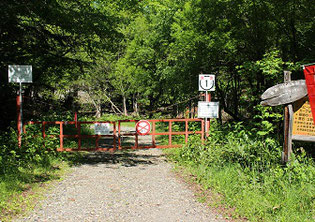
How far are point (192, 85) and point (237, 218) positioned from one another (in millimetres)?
9573

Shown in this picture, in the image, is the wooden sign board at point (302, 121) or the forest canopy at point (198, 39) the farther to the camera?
the forest canopy at point (198, 39)

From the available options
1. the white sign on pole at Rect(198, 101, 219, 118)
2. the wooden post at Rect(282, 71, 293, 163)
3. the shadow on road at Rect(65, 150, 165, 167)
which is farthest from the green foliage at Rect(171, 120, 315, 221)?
the shadow on road at Rect(65, 150, 165, 167)

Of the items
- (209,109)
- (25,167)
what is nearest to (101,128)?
(25,167)

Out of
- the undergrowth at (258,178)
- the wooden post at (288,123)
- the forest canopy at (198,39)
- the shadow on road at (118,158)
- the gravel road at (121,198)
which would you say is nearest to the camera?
the undergrowth at (258,178)

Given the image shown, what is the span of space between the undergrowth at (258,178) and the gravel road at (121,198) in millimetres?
610

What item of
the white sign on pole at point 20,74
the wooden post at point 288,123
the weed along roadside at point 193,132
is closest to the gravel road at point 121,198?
the weed along roadside at point 193,132

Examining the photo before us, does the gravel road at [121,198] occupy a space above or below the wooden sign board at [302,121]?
below

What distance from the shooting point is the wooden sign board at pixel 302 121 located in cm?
575

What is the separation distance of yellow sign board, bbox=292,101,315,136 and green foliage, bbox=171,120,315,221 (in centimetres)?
55

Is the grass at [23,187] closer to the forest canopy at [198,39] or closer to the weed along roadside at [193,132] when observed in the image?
the weed along roadside at [193,132]

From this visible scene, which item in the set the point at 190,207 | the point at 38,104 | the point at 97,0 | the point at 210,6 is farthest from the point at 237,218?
the point at 38,104

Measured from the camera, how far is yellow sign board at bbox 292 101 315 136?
227 inches

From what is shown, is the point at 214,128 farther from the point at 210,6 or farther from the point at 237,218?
the point at 237,218

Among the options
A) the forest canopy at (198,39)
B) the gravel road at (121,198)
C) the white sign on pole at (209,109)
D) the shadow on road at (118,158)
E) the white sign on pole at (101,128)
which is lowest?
the gravel road at (121,198)
